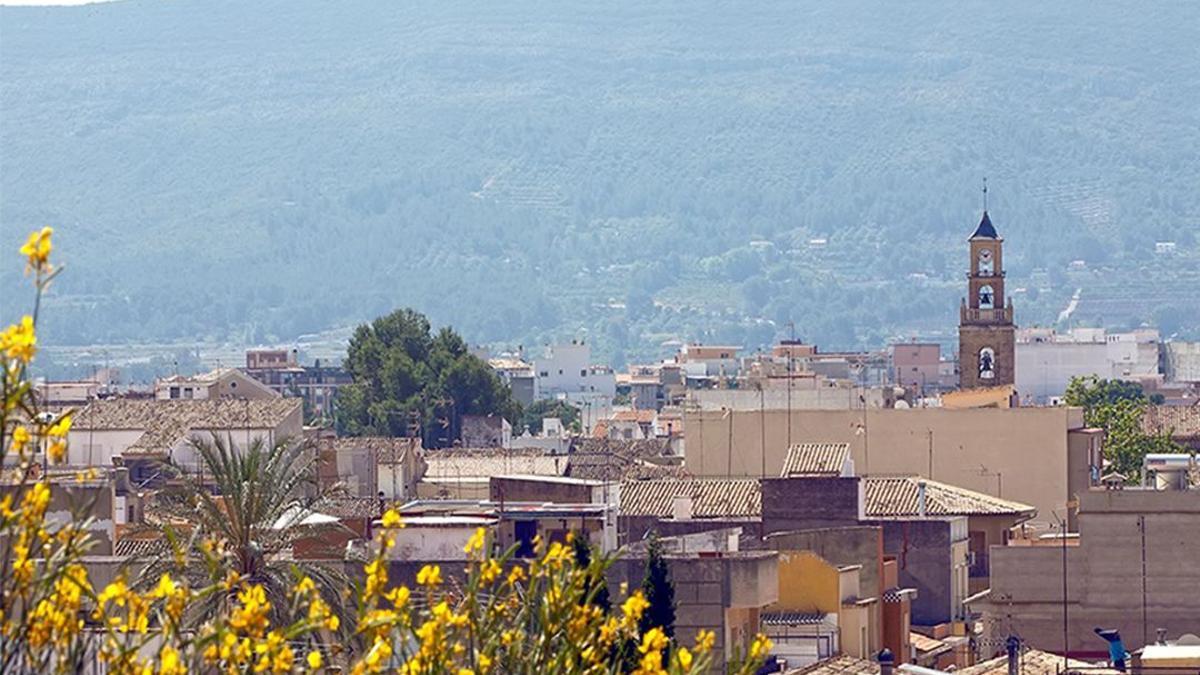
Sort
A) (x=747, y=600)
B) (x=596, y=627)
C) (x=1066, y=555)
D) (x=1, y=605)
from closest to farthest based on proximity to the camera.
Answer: (x=1, y=605), (x=596, y=627), (x=747, y=600), (x=1066, y=555)

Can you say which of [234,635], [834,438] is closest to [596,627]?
[234,635]

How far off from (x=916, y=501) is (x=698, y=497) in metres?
2.38

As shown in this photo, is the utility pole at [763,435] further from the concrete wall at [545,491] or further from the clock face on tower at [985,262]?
the clock face on tower at [985,262]

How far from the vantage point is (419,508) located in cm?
3309

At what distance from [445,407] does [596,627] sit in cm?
6985

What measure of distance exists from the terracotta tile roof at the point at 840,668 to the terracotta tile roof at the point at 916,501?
1031 centimetres

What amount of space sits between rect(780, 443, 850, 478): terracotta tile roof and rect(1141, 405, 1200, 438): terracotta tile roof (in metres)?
30.6

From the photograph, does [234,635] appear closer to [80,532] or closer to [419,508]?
[80,532]

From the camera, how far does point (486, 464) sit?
2243 inches

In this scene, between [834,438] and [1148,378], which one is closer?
[834,438]

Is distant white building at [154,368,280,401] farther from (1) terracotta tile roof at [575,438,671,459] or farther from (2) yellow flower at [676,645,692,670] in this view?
(2) yellow flower at [676,645,692,670]

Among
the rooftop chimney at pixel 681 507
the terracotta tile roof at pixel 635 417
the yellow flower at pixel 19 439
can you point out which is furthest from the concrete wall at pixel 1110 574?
the terracotta tile roof at pixel 635 417

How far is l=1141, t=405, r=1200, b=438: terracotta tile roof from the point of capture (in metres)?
72.5

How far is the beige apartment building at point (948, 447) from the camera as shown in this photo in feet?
166
